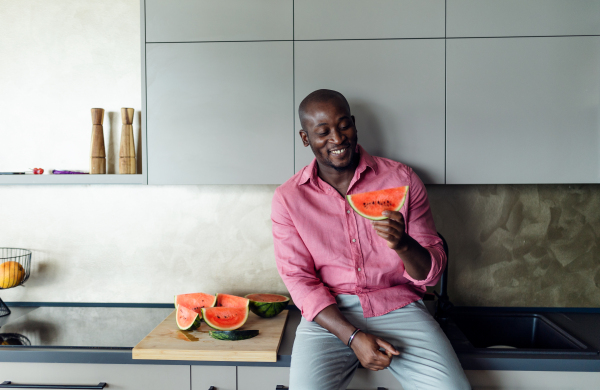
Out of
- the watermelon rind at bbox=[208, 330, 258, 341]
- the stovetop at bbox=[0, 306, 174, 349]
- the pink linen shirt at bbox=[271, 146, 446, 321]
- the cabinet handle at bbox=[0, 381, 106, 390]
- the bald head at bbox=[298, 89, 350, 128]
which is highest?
the bald head at bbox=[298, 89, 350, 128]

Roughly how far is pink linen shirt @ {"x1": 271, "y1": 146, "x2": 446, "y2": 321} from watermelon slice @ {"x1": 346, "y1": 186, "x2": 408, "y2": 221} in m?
0.24

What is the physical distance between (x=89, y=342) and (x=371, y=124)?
60.6 inches

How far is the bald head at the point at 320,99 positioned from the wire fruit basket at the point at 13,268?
5.57ft

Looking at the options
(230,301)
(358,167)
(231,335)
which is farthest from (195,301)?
(358,167)

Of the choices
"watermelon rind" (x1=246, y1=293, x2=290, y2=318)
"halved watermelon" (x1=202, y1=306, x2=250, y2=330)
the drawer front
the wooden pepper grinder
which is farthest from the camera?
the wooden pepper grinder

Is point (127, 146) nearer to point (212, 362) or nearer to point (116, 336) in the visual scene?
point (116, 336)

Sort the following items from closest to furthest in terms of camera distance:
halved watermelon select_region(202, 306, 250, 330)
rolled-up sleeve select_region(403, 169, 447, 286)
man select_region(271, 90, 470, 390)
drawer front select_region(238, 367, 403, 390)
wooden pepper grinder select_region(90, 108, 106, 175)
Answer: man select_region(271, 90, 470, 390) → drawer front select_region(238, 367, 403, 390) → rolled-up sleeve select_region(403, 169, 447, 286) → halved watermelon select_region(202, 306, 250, 330) → wooden pepper grinder select_region(90, 108, 106, 175)

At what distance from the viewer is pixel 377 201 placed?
4.75 ft

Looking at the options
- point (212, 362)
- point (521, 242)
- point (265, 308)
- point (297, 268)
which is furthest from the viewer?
point (521, 242)

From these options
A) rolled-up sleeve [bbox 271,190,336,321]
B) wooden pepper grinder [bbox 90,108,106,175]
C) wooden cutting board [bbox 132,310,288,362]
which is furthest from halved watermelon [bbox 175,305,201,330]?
wooden pepper grinder [bbox 90,108,106,175]

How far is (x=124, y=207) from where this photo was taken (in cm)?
225

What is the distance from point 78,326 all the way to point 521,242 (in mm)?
2329

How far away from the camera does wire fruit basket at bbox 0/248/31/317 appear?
2055mm

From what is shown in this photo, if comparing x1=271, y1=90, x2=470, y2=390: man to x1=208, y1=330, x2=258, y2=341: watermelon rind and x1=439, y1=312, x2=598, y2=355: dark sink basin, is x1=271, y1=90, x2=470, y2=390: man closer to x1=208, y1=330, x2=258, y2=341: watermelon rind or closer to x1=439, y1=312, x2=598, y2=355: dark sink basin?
x1=208, y1=330, x2=258, y2=341: watermelon rind
